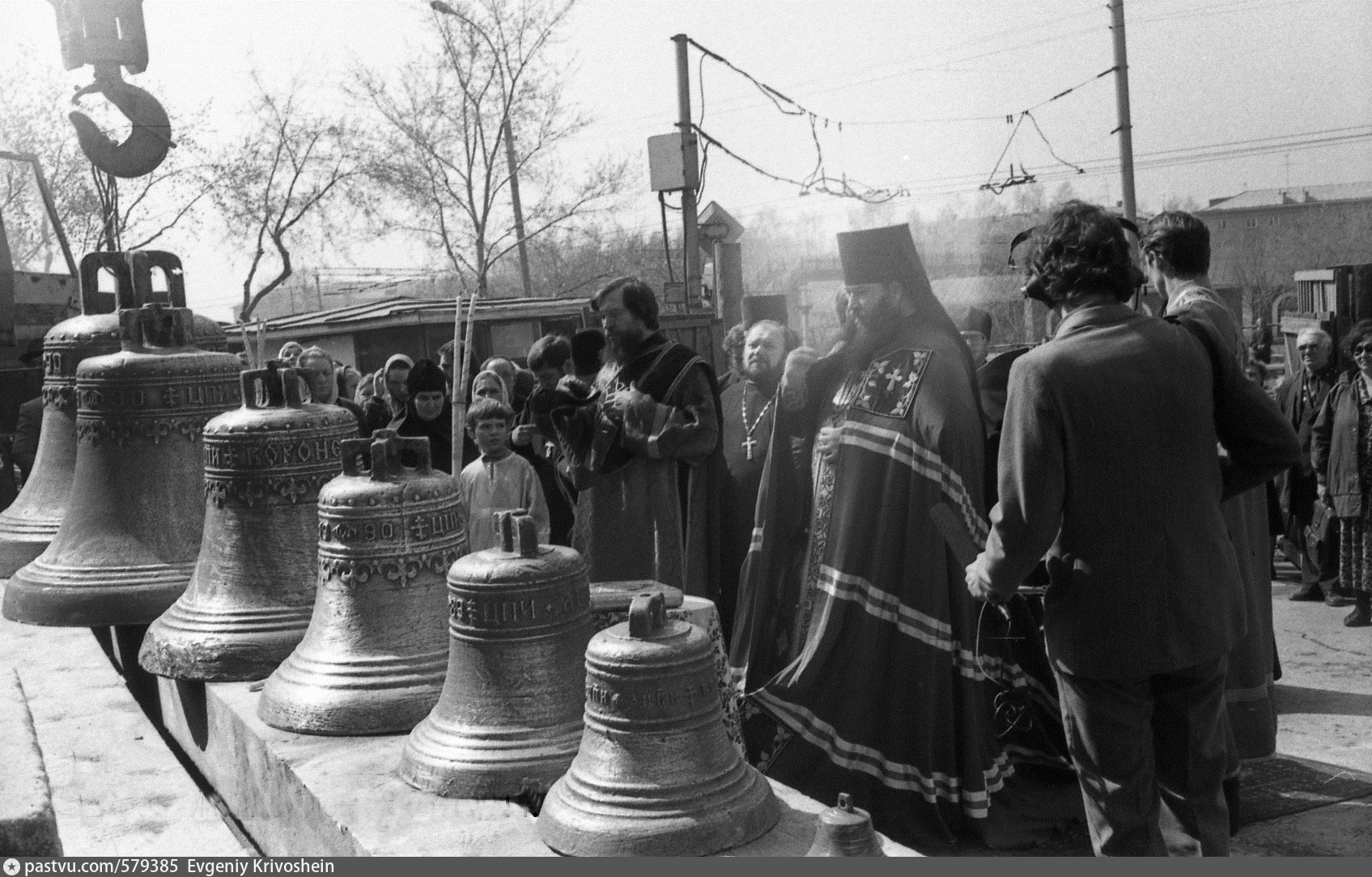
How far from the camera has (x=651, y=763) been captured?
2.79 metres

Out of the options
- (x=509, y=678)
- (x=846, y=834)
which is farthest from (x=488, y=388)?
(x=846, y=834)

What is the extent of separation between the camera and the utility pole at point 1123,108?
17375 mm

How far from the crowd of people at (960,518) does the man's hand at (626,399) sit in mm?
18

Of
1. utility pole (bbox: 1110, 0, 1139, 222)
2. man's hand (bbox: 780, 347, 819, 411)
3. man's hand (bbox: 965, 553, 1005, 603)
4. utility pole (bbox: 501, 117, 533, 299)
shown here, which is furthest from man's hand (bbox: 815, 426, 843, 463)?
utility pole (bbox: 501, 117, 533, 299)

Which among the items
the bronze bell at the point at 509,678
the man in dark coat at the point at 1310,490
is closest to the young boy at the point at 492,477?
the bronze bell at the point at 509,678

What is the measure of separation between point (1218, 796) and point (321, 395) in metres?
5.79

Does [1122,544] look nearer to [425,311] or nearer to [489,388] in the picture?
[489,388]

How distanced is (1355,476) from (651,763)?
6638 mm

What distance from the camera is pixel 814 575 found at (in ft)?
15.9

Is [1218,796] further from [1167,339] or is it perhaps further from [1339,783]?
[1339,783]

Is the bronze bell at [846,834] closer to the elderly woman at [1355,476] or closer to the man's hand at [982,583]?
the man's hand at [982,583]

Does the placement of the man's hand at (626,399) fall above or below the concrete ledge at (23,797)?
above

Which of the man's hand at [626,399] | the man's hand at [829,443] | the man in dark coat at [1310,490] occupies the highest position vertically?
the man's hand at [626,399]

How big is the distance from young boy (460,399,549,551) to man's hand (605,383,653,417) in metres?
0.64
